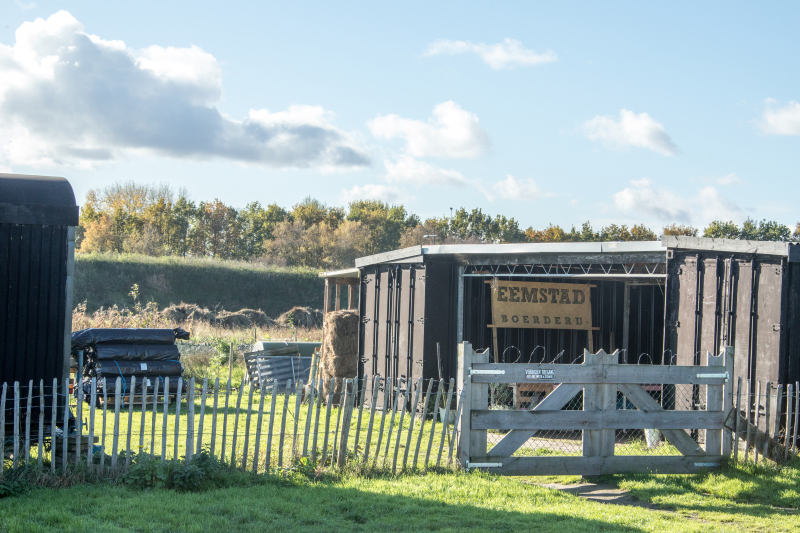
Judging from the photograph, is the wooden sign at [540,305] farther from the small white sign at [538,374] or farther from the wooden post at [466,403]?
the wooden post at [466,403]

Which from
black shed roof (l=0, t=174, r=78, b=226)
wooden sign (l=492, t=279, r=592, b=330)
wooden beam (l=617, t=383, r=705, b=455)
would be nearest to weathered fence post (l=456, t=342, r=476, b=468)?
wooden beam (l=617, t=383, r=705, b=455)

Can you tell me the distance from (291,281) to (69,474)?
41.6 meters

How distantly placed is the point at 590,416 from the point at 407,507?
8.80 feet

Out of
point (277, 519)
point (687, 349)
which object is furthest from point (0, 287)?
point (687, 349)

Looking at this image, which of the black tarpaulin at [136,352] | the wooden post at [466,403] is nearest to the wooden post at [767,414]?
the wooden post at [466,403]

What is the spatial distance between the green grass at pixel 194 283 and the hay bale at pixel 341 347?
29.3 m

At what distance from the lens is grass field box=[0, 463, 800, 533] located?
580cm

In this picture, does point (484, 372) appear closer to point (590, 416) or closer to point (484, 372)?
point (484, 372)

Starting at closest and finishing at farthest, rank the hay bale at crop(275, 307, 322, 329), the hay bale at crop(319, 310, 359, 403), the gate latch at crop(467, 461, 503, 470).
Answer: the gate latch at crop(467, 461, 503, 470)
the hay bale at crop(319, 310, 359, 403)
the hay bale at crop(275, 307, 322, 329)

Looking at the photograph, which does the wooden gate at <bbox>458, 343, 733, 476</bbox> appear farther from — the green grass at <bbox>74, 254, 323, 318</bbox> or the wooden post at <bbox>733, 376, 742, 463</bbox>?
the green grass at <bbox>74, 254, 323, 318</bbox>

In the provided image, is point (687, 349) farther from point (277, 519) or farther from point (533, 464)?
point (277, 519)

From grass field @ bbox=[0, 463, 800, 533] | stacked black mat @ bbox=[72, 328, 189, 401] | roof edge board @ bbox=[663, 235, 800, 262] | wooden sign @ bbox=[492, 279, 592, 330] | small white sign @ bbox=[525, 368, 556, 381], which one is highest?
roof edge board @ bbox=[663, 235, 800, 262]

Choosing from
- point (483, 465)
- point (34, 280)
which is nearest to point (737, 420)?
point (483, 465)

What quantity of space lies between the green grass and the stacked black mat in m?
28.4
